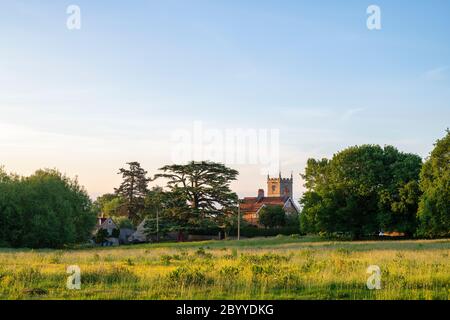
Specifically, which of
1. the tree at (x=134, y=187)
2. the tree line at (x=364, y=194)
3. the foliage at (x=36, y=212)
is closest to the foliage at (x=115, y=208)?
the tree at (x=134, y=187)

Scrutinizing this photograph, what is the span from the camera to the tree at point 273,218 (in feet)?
326

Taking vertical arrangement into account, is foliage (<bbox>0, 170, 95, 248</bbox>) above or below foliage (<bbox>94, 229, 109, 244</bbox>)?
above

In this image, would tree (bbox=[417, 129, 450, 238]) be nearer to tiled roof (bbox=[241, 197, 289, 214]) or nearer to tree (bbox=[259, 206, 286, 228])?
tree (bbox=[259, 206, 286, 228])

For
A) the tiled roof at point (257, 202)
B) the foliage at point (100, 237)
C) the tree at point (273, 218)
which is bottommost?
the foliage at point (100, 237)

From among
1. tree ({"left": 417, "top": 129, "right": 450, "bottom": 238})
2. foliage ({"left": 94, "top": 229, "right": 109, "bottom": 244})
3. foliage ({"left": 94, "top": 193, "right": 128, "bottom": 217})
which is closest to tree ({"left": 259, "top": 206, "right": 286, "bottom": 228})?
foliage ({"left": 94, "top": 229, "right": 109, "bottom": 244})

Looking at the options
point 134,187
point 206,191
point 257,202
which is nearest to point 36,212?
point 206,191

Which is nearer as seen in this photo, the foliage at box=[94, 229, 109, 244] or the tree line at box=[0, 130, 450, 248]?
the tree line at box=[0, 130, 450, 248]

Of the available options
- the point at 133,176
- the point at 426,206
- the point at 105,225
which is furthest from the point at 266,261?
the point at 133,176

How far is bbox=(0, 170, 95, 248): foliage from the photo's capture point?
6412cm

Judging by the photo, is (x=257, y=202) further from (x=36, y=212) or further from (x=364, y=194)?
(x=36, y=212)

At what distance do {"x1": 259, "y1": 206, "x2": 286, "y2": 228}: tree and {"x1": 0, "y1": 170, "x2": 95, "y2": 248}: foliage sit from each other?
38.1 meters

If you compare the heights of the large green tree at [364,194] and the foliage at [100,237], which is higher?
the large green tree at [364,194]

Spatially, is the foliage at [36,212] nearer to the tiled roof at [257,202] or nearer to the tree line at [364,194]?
the tree line at [364,194]

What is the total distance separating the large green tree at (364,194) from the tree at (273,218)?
2112 cm
